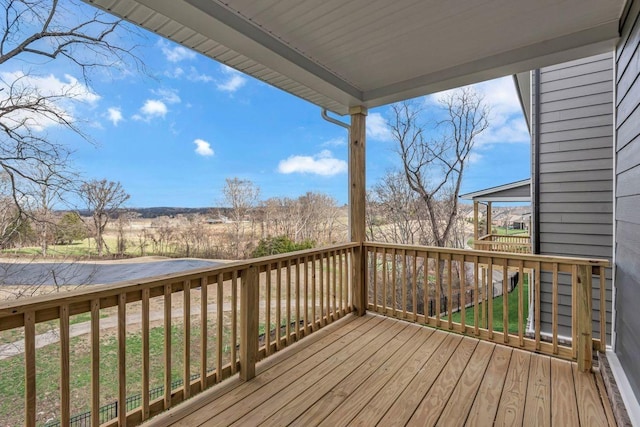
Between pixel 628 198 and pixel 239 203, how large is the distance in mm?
4026

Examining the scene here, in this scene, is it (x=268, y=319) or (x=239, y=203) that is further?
(x=239, y=203)

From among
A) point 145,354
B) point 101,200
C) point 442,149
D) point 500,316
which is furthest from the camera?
point 442,149

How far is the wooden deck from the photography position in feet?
5.96

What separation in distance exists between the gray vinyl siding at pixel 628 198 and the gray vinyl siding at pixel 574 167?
4.08 feet

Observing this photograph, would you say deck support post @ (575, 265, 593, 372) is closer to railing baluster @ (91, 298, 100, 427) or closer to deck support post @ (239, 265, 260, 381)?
deck support post @ (239, 265, 260, 381)

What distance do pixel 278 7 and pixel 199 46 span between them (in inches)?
31.5

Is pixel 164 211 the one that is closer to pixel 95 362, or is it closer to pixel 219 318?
pixel 219 318

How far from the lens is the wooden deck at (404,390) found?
1.82 meters

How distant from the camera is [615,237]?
7.68 feet

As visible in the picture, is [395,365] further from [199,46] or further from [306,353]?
[199,46]

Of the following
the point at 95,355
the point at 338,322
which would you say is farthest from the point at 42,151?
the point at 338,322

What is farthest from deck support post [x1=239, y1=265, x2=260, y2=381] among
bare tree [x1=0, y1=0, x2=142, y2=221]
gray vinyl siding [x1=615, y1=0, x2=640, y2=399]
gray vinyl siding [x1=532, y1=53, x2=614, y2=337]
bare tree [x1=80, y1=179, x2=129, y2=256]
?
gray vinyl siding [x1=532, y1=53, x2=614, y2=337]

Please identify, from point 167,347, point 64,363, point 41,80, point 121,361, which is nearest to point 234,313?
point 167,347

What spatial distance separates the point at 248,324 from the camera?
230cm
